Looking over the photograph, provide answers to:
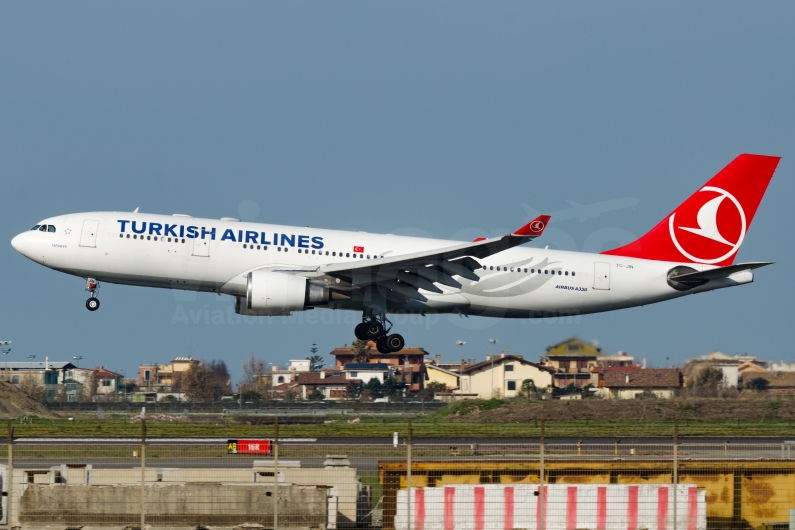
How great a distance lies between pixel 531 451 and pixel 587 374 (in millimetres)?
16018

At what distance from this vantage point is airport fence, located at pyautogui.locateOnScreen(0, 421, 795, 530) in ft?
51.2

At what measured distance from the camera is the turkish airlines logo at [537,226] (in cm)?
2773

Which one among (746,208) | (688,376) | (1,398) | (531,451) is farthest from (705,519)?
(1,398)

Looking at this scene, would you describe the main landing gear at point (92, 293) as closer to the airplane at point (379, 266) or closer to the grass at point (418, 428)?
the airplane at point (379, 266)

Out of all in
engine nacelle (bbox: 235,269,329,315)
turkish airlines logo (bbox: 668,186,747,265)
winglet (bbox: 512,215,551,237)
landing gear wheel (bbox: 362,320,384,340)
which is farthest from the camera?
turkish airlines logo (bbox: 668,186,747,265)

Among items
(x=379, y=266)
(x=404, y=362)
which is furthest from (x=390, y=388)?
(x=404, y=362)

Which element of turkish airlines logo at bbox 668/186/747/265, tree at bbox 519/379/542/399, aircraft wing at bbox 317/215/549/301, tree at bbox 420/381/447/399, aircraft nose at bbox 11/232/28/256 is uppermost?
turkish airlines logo at bbox 668/186/747/265

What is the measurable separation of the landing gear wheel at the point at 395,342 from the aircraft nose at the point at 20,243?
12.7m

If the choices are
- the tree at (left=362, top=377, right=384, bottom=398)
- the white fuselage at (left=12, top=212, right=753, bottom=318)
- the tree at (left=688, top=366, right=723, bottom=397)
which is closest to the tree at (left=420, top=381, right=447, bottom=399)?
the tree at (left=362, top=377, right=384, bottom=398)

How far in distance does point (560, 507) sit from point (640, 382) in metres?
27.6

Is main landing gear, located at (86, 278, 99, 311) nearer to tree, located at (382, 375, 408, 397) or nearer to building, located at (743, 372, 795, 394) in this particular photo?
tree, located at (382, 375, 408, 397)

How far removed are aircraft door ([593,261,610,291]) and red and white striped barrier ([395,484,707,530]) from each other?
19.1 m

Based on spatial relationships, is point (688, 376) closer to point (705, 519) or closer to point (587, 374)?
point (587, 374)

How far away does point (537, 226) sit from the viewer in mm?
27828
